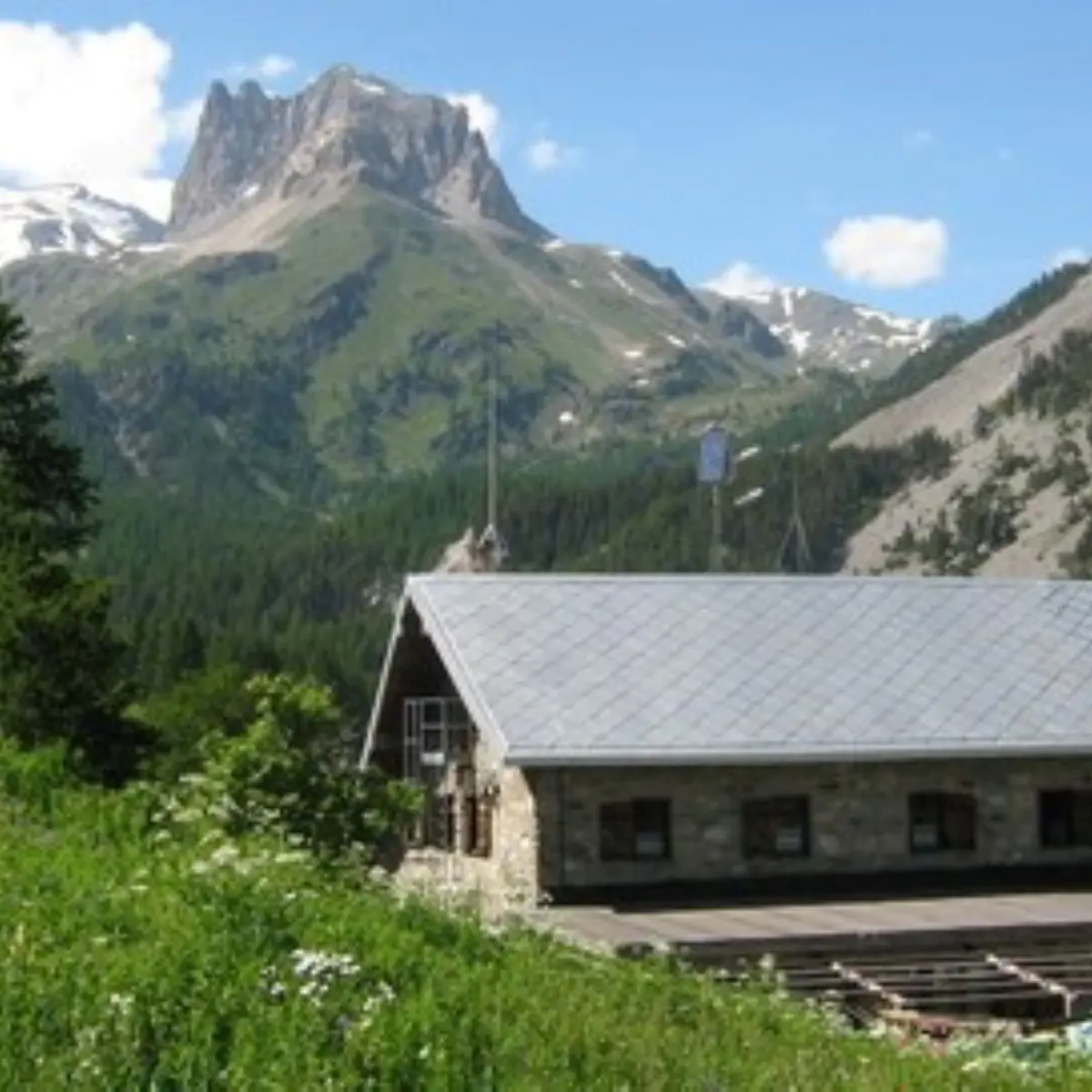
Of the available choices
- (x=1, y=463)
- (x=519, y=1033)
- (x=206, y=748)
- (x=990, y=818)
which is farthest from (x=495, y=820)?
(x=519, y=1033)

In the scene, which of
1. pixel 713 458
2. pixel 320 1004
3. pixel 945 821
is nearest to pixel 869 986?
pixel 945 821

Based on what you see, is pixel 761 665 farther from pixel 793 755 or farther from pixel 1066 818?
pixel 1066 818

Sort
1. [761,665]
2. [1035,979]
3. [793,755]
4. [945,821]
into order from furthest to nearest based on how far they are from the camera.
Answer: [761,665] → [945,821] → [793,755] → [1035,979]

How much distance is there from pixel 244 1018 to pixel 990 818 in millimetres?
22642

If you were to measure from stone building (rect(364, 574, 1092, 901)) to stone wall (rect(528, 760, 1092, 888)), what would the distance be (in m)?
0.03

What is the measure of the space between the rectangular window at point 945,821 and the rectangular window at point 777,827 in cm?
173

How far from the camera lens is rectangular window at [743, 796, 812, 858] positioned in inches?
1075

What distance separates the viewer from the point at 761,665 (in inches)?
1139

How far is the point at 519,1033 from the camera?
7492mm

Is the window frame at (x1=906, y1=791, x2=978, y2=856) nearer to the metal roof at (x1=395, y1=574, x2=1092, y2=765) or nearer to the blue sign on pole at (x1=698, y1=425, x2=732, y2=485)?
the metal roof at (x1=395, y1=574, x2=1092, y2=765)

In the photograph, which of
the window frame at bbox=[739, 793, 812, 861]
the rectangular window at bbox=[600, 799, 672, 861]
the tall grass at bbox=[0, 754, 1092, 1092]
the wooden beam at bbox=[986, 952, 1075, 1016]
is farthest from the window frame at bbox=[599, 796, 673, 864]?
the tall grass at bbox=[0, 754, 1092, 1092]

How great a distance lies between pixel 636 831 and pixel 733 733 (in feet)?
6.05

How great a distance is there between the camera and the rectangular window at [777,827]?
27312 mm

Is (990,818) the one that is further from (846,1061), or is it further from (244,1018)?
(244,1018)
